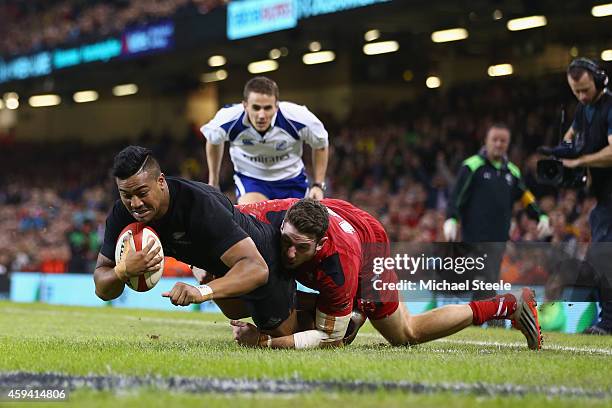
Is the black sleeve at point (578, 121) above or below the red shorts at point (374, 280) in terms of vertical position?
above

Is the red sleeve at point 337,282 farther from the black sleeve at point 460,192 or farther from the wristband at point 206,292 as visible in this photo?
the black sleeve at point 460,192

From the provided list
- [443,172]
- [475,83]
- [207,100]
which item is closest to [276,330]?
[443,172]

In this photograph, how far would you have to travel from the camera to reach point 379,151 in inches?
925

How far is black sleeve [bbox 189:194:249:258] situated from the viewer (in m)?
6.83

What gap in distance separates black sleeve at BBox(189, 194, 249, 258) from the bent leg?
61.2 inches

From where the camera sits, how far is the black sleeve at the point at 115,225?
7.03 meters

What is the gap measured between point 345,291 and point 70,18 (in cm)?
2710

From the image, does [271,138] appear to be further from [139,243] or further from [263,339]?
[139,243]

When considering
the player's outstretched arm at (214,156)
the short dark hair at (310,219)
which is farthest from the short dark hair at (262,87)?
the short dark hair at (310,219)

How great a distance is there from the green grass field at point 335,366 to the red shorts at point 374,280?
30cm

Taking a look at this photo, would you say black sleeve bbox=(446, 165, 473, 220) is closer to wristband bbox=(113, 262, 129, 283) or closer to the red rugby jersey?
the red rugby jersey

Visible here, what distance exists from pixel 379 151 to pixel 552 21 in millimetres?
4847

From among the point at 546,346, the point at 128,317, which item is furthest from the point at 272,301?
the point at 128,317

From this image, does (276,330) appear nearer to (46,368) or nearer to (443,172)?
(46,368)
